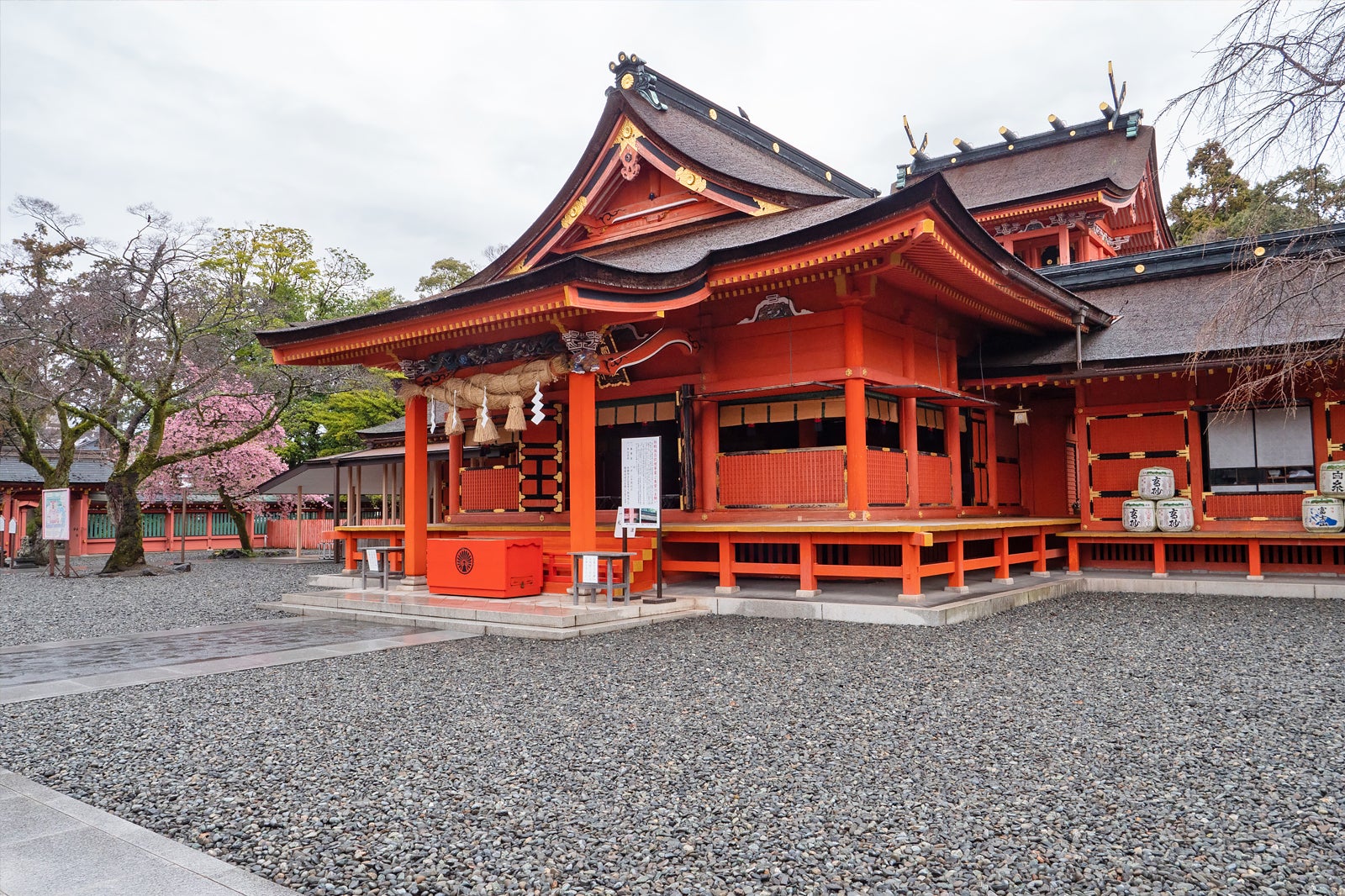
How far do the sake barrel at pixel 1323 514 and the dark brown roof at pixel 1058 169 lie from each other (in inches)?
356

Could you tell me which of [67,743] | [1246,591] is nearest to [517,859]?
[67,743]

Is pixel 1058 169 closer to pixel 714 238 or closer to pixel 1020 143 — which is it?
pixel 1020 143

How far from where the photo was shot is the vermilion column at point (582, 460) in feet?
32.6

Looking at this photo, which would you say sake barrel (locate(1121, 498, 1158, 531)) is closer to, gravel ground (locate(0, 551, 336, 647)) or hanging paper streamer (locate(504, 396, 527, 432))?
hanging paper streamer (locate(504, 396, 527, 432))

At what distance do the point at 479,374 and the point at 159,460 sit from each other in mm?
11262

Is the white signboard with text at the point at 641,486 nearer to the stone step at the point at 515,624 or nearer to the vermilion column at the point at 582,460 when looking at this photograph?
the vermilion column at the point at 582,460

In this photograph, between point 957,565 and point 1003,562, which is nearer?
point 957,565

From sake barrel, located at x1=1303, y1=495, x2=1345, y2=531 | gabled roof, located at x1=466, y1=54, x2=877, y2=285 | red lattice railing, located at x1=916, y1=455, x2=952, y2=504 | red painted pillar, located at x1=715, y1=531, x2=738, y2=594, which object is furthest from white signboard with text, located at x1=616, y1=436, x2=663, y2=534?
sake barrel, located at x1=1303, y1=495, x2=1345, y2=531

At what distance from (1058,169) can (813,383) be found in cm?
1362

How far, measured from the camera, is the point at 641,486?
9.91 m

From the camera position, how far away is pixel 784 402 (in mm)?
11266

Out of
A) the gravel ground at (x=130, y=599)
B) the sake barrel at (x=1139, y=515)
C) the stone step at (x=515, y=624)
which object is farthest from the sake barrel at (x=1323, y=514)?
the gravel ground at (x=130, y=599)

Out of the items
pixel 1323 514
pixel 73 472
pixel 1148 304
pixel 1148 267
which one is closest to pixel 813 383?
pixel 1148 304

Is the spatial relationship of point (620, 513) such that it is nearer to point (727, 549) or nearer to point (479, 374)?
point (727, 549)
